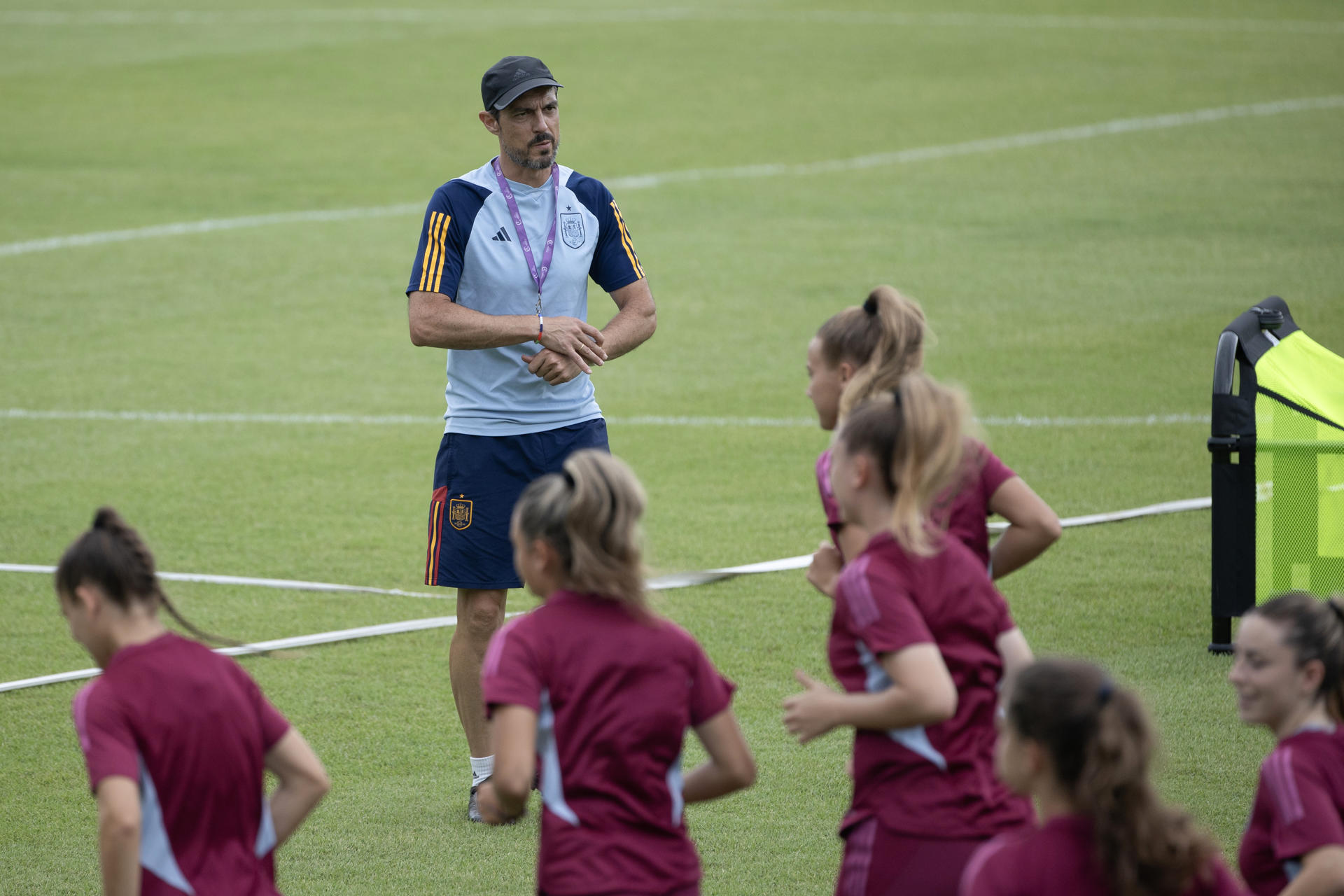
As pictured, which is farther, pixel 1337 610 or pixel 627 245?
pixel 627 245

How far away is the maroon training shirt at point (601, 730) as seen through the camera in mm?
3410

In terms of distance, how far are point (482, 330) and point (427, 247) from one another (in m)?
0.39

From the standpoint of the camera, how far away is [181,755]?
3.38m

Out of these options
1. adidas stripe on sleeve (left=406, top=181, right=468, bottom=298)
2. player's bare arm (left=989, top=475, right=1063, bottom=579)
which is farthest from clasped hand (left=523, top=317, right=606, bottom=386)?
player's bare arm (left=989, top=475, right=1063, bottom=579)

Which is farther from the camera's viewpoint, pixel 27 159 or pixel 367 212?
pixel 27 159

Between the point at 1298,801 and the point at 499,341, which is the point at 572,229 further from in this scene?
the point at 1298,801

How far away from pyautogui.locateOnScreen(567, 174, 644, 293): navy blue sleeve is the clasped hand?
406mm

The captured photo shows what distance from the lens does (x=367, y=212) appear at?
21.5m

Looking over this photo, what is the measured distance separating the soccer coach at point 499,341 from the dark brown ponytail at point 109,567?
8.36 feet

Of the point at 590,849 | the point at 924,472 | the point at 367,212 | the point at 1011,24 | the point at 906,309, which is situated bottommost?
the point at 590,849

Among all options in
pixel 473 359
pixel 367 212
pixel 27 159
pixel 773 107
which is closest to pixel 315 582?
pixel 473 359

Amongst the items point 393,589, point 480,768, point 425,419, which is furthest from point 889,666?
point 425,419

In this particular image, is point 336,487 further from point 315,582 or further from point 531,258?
point 531,258

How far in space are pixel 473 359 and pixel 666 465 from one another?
5295mm
